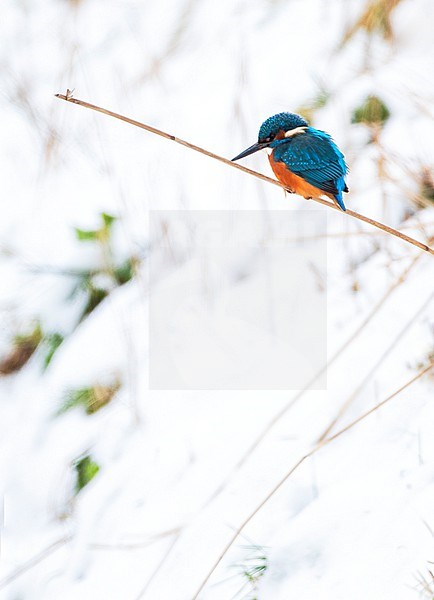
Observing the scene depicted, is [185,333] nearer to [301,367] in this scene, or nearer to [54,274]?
[301,367]

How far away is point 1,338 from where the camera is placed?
8.73ft

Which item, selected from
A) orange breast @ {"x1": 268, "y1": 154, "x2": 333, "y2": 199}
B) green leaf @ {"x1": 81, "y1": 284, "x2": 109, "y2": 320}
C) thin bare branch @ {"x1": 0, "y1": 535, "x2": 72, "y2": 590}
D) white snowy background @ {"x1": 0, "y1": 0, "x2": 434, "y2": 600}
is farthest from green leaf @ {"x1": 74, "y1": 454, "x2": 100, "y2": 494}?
orange breast @ {"x1": 268, "y1": 154, "x2": 333, "y2": 199}

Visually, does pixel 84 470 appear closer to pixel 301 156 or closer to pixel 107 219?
pixel 107 219

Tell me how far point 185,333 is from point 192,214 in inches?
21.2

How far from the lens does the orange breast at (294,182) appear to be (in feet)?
3.49

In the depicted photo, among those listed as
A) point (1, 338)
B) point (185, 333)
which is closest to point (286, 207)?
point (185, 333)

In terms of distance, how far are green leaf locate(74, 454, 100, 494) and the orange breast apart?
1.25 metres

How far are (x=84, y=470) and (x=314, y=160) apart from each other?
1.36 m

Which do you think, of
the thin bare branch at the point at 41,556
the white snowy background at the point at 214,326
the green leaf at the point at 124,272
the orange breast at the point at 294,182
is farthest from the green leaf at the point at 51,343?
the orange breast at the point at 294,182

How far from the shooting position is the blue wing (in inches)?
40.1
